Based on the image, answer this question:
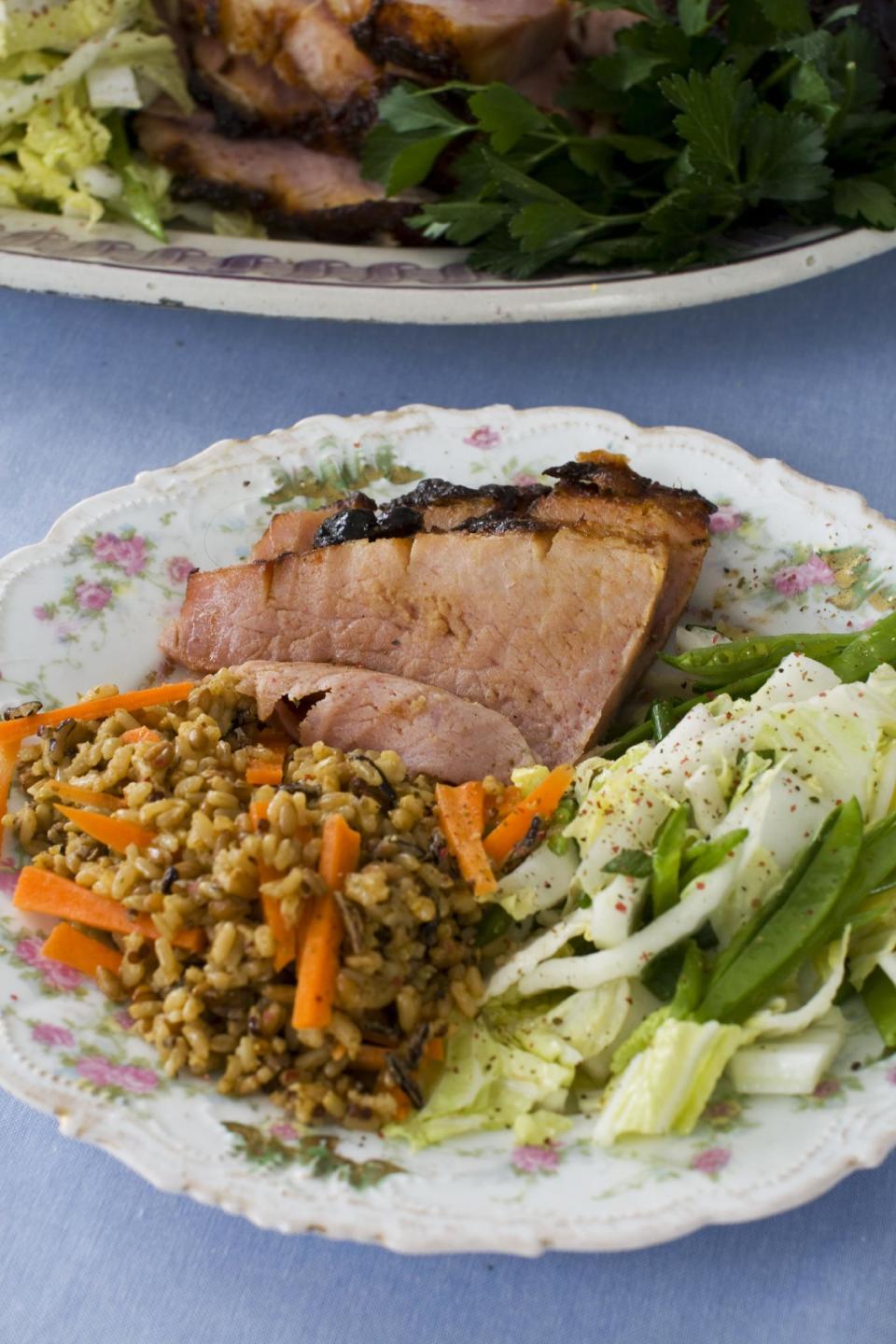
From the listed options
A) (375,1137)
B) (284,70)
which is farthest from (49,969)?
(284,70)

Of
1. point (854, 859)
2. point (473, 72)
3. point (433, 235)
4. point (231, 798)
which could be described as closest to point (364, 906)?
point (231, 798)

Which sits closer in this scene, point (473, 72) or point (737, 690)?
point (737, 690)

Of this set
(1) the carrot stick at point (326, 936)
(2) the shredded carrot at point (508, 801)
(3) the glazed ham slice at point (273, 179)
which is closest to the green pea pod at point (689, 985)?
(2) the shredded carrot at point (508, 801)

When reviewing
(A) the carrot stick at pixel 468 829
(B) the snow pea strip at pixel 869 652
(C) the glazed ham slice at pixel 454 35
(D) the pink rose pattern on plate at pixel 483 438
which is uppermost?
(C) the glazed ham slice at pixel 454 35

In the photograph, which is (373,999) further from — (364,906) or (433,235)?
(433,235)

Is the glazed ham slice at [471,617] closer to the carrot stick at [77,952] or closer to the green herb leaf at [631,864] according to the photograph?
the green herb leaf at [631,864]

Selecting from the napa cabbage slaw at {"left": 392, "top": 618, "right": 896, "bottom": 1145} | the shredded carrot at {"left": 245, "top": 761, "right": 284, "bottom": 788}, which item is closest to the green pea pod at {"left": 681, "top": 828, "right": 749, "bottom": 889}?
the napa cabbage slaw at {"left": 392, "top": 618, "right": 896, "bottom": 1145}
